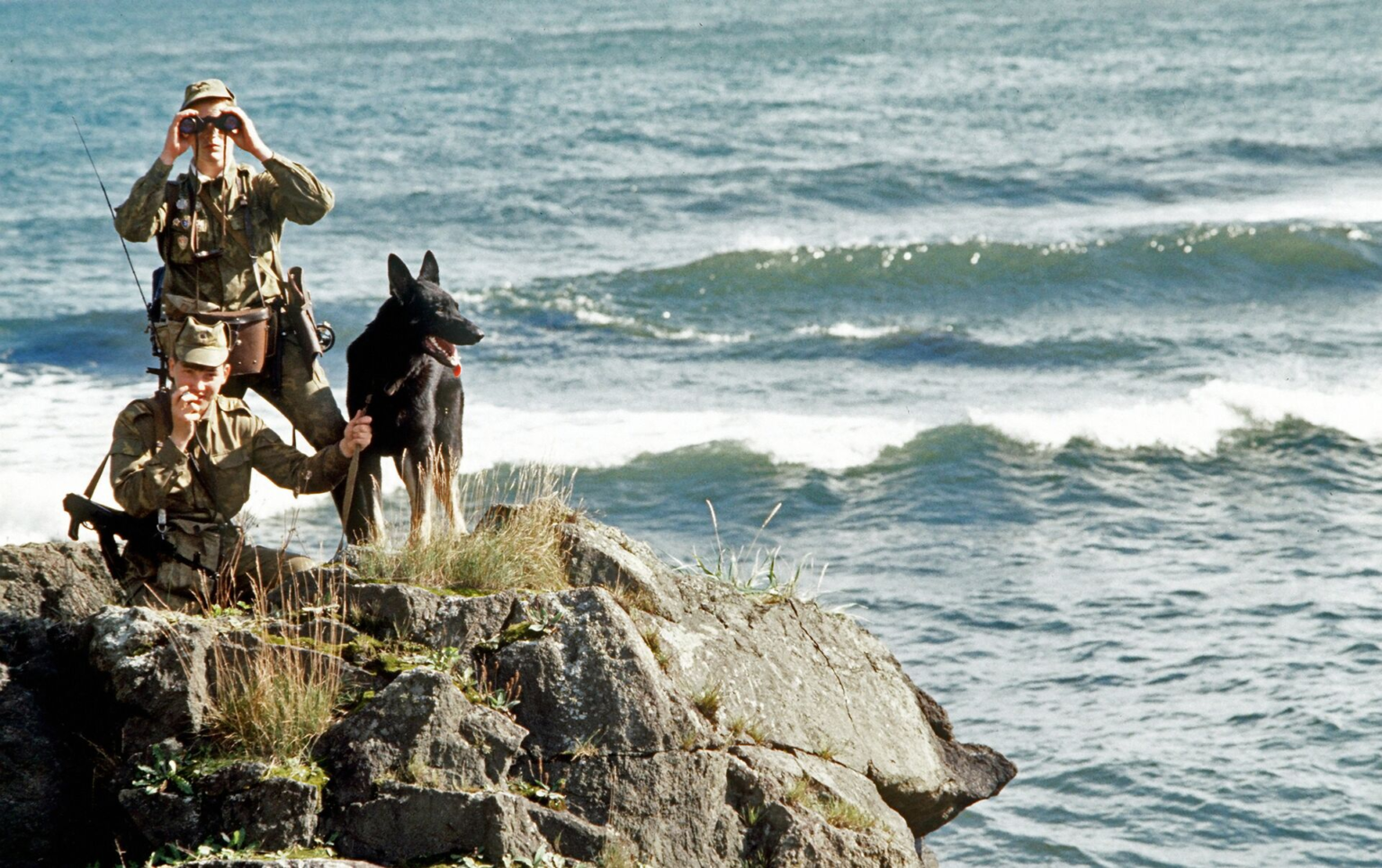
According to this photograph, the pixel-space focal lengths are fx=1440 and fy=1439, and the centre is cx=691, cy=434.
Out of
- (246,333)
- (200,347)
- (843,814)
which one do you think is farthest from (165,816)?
(843,814)

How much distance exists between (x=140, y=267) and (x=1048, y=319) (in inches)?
666

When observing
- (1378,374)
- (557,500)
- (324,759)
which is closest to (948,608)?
(557,500)

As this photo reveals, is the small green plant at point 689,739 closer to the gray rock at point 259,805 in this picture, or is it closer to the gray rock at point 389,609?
the gray rock at point 389,609

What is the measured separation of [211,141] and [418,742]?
119 inches

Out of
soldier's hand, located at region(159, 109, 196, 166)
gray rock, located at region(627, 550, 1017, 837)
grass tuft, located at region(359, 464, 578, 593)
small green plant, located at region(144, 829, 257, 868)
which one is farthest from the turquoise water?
soldier's hand, located at region(159, 109, 196, 166)

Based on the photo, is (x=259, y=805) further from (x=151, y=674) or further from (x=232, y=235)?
(x=232, y=235)

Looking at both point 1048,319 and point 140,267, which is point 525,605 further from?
point 140,267

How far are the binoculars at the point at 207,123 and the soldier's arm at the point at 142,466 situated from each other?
1.33 metres

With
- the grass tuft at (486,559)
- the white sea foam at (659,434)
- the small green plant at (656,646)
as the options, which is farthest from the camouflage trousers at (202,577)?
the white sea foam at (659,434)

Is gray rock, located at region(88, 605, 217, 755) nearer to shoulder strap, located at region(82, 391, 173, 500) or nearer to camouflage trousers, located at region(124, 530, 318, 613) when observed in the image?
camouflage trousers, located at region(124, 530, 318, 613)

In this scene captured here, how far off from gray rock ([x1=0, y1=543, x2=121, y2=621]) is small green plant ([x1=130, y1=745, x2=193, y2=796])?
5.60 ft

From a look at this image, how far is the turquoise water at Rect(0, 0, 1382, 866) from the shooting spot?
10.4m

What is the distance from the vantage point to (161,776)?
5.09m

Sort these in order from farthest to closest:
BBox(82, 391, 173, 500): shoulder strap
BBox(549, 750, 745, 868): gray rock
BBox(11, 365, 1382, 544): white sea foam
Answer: BBox(11, 365, 1382, 544): white sea foam < BBox(82, 391, 173, 500): shoulder strap < BBox(549, 750, 745, 868): gray rock
